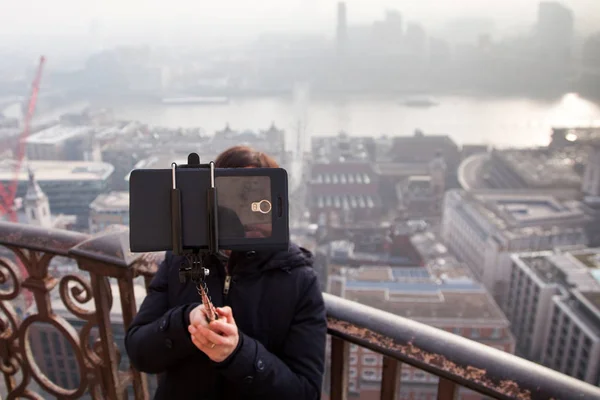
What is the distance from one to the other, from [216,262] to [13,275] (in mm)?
558

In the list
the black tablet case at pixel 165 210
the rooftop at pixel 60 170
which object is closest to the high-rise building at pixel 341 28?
the rooftop at pixel 60 170

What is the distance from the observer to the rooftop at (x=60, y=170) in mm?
7586

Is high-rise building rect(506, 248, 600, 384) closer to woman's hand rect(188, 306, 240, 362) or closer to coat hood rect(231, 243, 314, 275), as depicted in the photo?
coat hood rect(231, 243, 314, 275)

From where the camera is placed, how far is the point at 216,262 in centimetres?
68

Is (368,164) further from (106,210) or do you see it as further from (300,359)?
(300,359)

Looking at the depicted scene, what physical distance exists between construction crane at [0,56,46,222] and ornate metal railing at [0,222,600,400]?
20.7 ft

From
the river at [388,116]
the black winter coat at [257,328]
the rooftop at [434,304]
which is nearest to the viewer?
the black winter coat at [257,328]

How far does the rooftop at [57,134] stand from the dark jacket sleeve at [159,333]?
891 centimetres

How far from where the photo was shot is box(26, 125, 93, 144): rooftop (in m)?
8.66

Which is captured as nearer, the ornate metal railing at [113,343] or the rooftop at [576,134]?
the ornate metal railing at [113,343]

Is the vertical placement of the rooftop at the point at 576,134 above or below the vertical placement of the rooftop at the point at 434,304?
above

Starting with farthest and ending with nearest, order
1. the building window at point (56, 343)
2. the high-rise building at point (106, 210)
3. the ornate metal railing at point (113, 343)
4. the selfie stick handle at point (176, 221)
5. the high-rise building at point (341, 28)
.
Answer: the high-rise building at point (341, 28) < the high-rise building at point (106, 210) < the building window at point (56, 343) < the ornate metal railing at point (113, 343) < the selfie stick handle at point (176, 221)

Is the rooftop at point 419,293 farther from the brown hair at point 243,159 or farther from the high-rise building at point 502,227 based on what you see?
the brown hair at point 243,159

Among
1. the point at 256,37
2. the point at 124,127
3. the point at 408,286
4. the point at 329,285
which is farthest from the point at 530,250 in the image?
the point at 256,37
